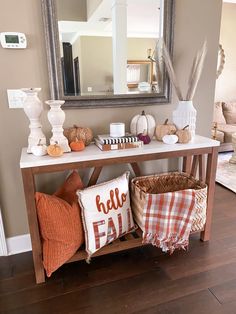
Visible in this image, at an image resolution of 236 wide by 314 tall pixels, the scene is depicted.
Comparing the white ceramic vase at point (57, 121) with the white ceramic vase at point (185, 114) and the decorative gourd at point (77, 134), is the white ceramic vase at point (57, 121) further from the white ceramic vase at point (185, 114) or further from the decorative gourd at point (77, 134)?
the white ceramic vase at point (185, 114)

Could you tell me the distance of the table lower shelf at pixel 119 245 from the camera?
5.04 ft

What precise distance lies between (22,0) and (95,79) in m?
0.61

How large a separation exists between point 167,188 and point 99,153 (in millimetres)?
699

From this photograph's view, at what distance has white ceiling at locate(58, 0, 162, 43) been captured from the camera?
1.52 metres

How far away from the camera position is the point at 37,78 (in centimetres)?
154

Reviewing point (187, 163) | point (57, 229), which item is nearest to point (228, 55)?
point (187, 163)

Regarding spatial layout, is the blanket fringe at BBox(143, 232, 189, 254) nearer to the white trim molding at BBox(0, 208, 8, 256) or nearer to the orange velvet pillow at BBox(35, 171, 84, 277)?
the orange velvet pillow at BBox(35, 171, 84, 277)

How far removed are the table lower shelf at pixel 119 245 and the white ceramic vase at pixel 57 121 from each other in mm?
674

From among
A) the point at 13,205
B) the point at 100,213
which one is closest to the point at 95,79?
the point at 100,213

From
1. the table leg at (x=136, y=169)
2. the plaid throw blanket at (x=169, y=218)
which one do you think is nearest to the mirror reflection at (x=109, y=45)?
the table leg at (x=136, y=169)

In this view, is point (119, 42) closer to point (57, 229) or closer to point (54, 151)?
point (54, 151)

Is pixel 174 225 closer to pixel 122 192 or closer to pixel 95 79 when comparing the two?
pixel 122 192

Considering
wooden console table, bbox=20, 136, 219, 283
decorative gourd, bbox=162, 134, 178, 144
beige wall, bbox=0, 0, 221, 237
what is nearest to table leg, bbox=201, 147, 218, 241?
wooden console table, bbox=20, 136, 219, 283

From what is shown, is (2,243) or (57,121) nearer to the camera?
(57,121)
